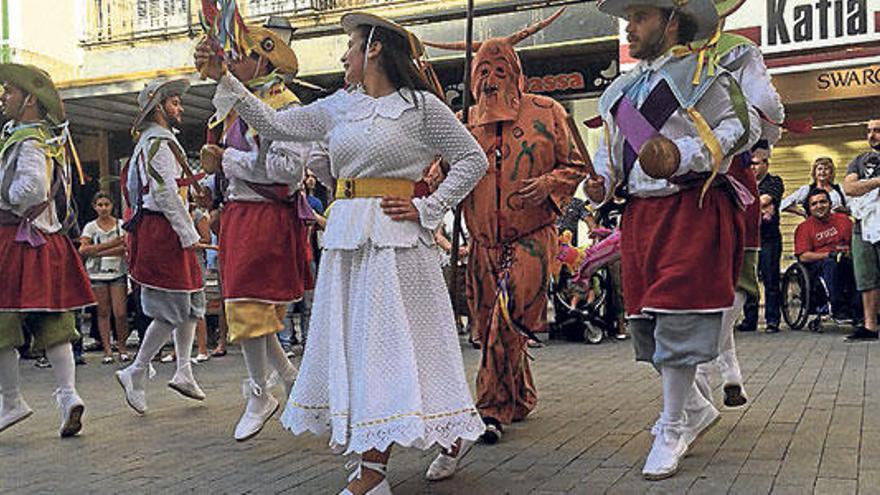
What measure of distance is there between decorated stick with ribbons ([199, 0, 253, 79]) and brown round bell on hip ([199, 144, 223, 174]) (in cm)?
55

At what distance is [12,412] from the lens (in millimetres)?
5832

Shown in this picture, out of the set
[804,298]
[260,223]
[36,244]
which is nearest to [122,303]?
[36,244]

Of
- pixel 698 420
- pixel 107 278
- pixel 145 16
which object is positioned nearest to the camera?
pixel 698 420

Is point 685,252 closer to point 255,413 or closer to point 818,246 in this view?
point 255,413

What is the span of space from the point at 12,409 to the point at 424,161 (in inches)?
125

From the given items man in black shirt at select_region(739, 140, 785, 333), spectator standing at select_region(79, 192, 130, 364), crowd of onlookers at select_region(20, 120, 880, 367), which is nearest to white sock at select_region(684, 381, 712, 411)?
crowd of onlookers at select_region(20, 120, 880, 367)

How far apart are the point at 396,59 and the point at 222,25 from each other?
3.32 ft

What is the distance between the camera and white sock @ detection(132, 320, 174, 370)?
659cm

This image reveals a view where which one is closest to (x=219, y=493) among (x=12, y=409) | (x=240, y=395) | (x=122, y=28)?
(x=12, y=409)

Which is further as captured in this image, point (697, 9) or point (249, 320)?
point (249, 320)

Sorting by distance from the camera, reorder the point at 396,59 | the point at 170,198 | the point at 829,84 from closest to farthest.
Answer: the point at 396,59, the point at 170,198, the point at 829,84

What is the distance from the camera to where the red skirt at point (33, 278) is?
5.75 metres

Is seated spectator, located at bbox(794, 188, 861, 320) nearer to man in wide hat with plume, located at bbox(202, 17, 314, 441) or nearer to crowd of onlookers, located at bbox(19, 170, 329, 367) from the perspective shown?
crowd of onlookers, located at bbox(19, 170, 329, 367)

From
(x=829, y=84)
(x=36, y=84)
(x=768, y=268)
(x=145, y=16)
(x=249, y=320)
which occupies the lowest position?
(x=768, y=268)
